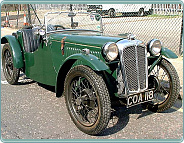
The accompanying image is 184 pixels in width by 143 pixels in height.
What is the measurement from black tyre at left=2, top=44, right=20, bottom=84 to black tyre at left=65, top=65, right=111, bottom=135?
213cm

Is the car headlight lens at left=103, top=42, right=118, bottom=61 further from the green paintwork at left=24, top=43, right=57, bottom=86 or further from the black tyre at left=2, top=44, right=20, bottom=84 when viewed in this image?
the black tyre at left=2, top=44, right=20, bottom=84

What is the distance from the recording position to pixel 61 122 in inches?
138

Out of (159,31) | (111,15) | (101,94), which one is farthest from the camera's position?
(159,31)

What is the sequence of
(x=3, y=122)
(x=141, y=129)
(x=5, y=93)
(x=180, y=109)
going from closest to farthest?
(x=141, y=129) < (x=3, y=122) < (x=180, y=109) < (x=5, y=93)

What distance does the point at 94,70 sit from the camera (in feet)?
9.89

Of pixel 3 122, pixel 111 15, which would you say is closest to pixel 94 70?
pixel 3 122

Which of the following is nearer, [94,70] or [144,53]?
[94,70]

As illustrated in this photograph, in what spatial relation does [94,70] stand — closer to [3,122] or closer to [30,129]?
[30,129]

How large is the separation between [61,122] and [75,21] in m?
2.33

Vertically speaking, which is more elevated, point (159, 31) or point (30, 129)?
point (159, 31)

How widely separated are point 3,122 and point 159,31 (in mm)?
10070

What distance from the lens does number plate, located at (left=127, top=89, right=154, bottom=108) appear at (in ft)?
10.1

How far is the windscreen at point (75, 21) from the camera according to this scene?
4.61 meters

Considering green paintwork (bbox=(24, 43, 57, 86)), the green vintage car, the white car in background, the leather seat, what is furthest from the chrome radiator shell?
the white car in background
